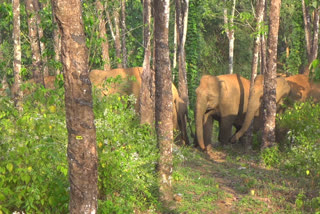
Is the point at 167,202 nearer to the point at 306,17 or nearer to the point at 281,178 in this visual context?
the point at 281,178

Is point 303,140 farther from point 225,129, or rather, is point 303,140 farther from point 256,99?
point 225,129

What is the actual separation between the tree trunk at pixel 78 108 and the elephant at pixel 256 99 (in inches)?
436

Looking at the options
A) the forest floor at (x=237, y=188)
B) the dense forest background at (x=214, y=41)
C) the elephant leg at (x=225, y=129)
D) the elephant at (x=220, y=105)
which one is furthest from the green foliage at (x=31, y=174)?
the dense forest background at (x=214, y=41)

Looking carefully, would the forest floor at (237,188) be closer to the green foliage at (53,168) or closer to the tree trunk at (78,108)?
the green foliage at (53,168)

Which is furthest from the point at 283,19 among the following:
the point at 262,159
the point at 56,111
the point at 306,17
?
the point at 56,111

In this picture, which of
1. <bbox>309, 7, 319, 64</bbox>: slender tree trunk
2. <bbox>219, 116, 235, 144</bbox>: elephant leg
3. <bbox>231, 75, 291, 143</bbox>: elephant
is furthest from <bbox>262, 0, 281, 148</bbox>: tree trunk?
<bbox>309, 7, 319, 64</bbox>: slender tree trunk

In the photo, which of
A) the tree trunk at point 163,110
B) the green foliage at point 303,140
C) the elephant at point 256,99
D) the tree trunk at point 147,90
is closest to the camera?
the tree trunk at point 163,110

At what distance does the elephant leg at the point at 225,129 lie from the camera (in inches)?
664

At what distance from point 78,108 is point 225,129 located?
1225 centimetres

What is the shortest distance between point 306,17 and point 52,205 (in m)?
16.9

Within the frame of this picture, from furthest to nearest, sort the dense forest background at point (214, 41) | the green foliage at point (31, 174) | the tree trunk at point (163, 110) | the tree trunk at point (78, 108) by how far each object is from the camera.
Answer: the dense forest background at point (214, 41)
the tree trunk at point (163, 110)
the green foliage at point (31, 174)
the tree trunk at point (78, 108)

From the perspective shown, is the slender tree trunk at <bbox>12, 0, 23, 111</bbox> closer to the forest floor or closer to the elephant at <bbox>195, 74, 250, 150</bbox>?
the forest floor

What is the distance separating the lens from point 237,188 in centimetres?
1028

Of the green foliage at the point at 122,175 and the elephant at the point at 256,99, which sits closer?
the green foliage at the point at 122,175
